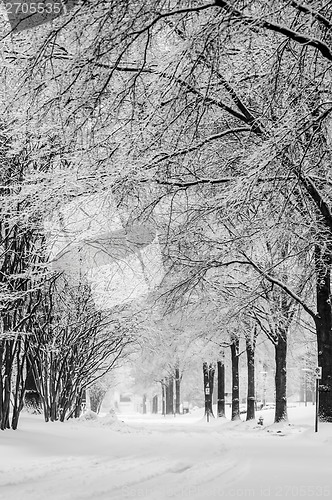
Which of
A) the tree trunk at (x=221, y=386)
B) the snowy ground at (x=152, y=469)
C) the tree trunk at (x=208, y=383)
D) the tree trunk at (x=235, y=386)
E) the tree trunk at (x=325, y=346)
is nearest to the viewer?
the snowy ground at (x=152, y=469)

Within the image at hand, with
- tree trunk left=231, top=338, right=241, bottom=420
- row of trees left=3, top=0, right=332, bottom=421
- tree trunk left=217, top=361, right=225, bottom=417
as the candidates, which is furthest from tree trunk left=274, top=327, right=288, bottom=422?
tree trunk left=217, top=361, right=225, bottom=417

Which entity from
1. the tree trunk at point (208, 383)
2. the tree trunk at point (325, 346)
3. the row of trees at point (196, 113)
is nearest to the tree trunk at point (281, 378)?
the row of trees at point (196, 113)

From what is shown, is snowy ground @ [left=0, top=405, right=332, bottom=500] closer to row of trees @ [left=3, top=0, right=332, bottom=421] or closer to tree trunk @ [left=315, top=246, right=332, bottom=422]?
row of trees @ [left=3, top=0, right=332, bottom=421]

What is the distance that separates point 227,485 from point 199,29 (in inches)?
178

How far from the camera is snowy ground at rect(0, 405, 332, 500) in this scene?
6477 millimetres

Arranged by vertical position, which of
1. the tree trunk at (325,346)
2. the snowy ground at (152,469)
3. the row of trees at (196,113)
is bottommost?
the snowy ground at (152,469)

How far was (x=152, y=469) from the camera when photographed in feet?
27.7

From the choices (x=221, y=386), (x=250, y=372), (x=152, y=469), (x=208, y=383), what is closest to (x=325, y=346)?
(x=152, y=469)

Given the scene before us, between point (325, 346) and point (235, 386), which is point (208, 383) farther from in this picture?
point (325, 346)

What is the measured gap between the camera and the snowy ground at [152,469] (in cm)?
648

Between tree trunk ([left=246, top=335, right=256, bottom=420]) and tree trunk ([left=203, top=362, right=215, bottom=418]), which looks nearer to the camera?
tree trunk ([left=246, top=335, right=256, bottom=420])

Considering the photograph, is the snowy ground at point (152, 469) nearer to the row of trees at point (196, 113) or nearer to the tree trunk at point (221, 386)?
the row of trees at point (196, 113)

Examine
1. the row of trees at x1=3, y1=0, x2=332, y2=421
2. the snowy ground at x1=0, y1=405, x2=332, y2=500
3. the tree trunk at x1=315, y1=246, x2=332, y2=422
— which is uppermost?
the row of trees at x1=3, y1=0, x2=332, y2=421

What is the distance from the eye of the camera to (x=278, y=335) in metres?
25.9
